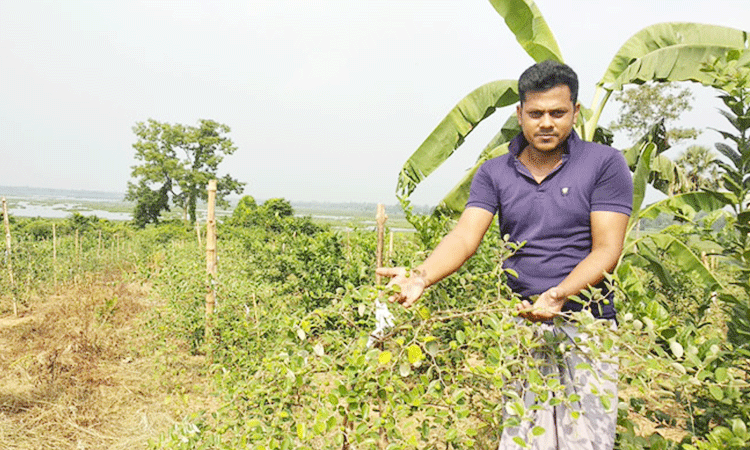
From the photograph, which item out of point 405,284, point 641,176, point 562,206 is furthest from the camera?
point 641,176

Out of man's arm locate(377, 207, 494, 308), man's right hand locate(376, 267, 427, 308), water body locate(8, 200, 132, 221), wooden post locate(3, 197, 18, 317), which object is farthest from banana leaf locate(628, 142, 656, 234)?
water body locate(8, 200, 132, 221)

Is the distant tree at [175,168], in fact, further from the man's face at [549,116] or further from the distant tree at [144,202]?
the man's face at [549,116]

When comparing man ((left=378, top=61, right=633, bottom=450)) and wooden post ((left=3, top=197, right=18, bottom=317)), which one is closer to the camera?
man ((left=378, top=61, right=633, bottom=450))

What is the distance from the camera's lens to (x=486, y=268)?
4191mm

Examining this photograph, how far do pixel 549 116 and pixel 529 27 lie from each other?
354 cm

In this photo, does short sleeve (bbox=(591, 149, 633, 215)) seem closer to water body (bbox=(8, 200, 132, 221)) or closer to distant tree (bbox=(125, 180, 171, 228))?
water body (bbox=(8, 200, 132, 221))

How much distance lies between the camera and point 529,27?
15.3ft

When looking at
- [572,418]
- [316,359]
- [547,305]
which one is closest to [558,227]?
[547,305]

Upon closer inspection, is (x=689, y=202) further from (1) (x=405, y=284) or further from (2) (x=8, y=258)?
(2) (x=8, y=258)

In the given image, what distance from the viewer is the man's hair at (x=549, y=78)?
155 cm

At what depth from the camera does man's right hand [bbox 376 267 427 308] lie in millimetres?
1436

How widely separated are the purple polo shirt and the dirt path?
204 cm

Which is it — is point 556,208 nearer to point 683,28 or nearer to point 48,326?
point 683,28

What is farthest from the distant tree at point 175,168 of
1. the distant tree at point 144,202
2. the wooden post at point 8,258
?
the wooden post at point 8,258
